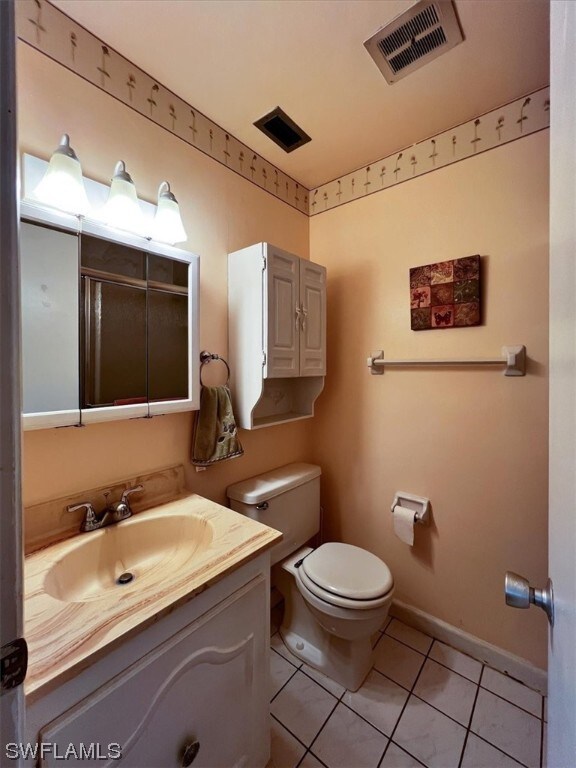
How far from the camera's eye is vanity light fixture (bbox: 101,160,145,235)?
1046mm

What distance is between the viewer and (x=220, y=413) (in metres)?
1.40

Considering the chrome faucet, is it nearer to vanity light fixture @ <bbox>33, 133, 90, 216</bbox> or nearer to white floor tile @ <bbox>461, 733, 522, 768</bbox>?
vanity light fixture @ <bbox>33, 133, 90, 216</bbox>

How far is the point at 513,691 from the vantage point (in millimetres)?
1320

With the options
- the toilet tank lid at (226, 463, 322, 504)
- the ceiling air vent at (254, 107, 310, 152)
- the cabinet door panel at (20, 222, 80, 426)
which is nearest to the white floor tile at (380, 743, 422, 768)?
the toilet tank lid at (226, 463, 322, 504)

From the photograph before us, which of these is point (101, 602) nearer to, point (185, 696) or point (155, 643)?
point (155, 643)

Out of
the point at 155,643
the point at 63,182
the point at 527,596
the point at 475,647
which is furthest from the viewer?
the point at 475,647

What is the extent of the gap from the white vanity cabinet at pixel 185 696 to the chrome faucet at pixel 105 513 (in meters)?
0.47

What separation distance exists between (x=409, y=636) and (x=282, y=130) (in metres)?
2.61

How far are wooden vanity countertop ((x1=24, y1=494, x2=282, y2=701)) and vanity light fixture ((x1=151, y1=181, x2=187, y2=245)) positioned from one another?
107 centimetres

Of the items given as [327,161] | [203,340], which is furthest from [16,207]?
Result: [327,161]

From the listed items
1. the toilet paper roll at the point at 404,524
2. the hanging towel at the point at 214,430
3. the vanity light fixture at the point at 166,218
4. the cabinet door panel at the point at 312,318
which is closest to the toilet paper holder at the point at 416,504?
the toilet paper roll at the point at 404,524

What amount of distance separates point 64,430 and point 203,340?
0.63m

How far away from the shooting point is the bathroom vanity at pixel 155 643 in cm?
60

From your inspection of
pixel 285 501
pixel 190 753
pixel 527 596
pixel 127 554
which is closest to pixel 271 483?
pixel 285 501
